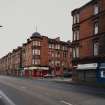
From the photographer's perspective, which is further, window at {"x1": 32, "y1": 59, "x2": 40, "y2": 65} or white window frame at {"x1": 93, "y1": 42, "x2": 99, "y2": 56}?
window at {"x1": 32, "y1": 59, "x2": 40, "y2": 65}

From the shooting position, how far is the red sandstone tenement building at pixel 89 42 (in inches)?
2137

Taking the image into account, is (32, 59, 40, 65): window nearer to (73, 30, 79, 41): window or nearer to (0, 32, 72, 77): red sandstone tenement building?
(0, 32, 72, 77): red sandstone tenement building

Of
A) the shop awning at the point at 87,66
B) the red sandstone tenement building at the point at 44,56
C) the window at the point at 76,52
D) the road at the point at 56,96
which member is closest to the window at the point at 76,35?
the window at the point at 76,52

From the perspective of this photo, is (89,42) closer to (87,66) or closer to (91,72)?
(87,66)

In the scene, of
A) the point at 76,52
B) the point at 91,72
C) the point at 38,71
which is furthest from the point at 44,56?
the point at 91,72

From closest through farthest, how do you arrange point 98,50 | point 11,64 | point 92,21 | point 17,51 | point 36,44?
point 98,50 < point 92,21 < point 36,44 < point 17,51 < point 11,64

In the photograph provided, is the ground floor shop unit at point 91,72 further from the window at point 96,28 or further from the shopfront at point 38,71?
the shopfront at point 38,71

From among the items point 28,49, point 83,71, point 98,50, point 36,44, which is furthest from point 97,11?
point 28,49

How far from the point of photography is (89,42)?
2336 inches

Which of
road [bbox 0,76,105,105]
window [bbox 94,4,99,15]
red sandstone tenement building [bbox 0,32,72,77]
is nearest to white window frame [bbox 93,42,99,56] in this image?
window [bbox 94,4,99,15]

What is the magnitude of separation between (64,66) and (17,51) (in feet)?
→ 108

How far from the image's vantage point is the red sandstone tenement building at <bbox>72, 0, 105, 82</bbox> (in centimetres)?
5428

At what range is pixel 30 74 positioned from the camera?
112062 millimetres

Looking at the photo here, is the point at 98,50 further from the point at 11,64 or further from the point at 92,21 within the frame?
the point at 11,64
